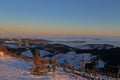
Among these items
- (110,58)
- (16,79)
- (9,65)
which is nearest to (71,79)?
(16,79)

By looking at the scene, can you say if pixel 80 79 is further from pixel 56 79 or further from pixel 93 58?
pixel 93 58

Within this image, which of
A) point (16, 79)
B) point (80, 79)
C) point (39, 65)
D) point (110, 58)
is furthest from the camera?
point (110, 58)

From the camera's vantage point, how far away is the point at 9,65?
57.0 feet

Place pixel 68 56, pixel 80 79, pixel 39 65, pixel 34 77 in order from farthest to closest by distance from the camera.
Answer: pixel 68 56 → pixel 39 65 → pixel 80 79 → pixel 34 77

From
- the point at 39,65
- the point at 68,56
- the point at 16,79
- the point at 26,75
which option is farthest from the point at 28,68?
the point at 68,56

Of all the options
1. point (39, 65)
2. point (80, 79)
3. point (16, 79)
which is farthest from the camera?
point (39, 65)

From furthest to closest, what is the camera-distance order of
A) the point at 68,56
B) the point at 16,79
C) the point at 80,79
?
1. the point at 68,56
2. the point at 80,79
3. the point at 16,79

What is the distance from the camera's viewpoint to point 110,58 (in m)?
64.0

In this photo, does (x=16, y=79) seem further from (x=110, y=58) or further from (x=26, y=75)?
(x=110, y=58)

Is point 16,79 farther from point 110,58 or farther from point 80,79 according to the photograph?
point 110,58

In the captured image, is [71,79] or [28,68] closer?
[71,79]

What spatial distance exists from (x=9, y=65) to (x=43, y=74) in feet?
9.30

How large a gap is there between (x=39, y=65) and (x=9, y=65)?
1.97 m

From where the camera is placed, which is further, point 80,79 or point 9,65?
point 9,65
